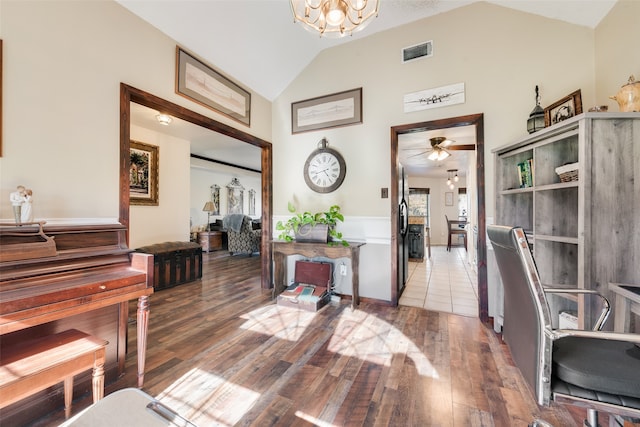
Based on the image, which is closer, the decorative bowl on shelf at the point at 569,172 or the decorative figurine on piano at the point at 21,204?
the decorative figurine on piano at the point at 21,204

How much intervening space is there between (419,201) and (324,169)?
23.0ft

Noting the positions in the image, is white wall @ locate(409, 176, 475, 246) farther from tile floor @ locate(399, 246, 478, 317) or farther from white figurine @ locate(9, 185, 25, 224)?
white figurine @ locate(9, 185, 25, 224)

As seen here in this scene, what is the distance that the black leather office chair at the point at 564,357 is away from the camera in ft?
2.96

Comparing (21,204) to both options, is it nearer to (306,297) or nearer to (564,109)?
(306,297)

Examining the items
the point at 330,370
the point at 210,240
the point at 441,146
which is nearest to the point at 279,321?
the point at 330,370

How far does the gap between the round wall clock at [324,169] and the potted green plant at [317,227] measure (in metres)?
0.36

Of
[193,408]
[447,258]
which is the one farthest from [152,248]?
[447,258]

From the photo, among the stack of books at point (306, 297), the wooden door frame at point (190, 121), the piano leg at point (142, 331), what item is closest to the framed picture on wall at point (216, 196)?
the wooden door frame at point (190, 121)

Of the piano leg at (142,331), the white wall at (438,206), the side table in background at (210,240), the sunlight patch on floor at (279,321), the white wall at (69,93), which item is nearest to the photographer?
the white wall at (69,93)

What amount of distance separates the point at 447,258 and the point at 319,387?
18.9ft

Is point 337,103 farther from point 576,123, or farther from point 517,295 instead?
point 517,295

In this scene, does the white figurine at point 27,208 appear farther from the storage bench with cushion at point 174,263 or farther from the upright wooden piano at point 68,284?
the storage bench with cushion at point 174,263

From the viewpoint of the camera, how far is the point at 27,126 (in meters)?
1.52

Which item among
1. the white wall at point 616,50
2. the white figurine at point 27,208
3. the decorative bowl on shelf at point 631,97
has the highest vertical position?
the white wall at point 616,50
